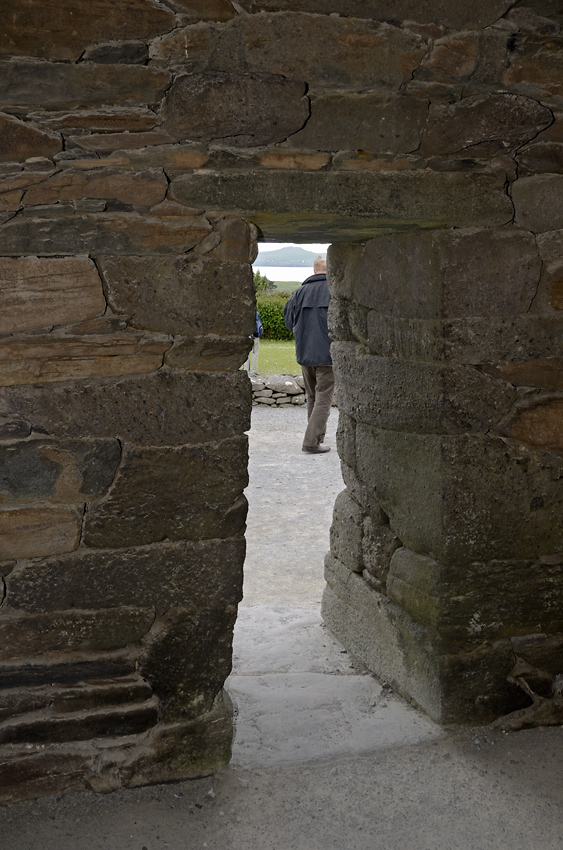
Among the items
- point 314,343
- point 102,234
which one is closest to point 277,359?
point 314,343

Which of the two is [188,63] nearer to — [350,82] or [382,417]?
[350,82]

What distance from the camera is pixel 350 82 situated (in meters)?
2.20

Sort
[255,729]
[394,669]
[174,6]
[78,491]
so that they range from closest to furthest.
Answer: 1. [174,6]
2. [78,491]
3. [255,729]
4. [394,669]

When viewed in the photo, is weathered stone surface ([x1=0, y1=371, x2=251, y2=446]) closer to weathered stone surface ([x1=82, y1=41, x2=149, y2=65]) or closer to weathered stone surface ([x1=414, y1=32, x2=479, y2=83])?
weathered stone surface ([x1=82, y1=41, x2=149, y2=65])

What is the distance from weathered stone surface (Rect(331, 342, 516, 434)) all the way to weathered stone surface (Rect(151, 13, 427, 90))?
0.93 meters

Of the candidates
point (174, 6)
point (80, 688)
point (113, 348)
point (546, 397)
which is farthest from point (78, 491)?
point (546, 397)

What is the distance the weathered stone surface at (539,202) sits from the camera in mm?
2412

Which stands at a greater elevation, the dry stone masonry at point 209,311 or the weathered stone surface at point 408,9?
the weathered stone surface at point 408,9

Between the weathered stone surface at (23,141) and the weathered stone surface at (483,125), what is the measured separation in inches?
43.9

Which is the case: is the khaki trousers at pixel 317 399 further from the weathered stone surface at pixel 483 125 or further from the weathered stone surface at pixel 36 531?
the weathered stone surface at pixel 36 531

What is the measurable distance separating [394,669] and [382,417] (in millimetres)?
1018

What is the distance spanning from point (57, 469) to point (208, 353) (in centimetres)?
56

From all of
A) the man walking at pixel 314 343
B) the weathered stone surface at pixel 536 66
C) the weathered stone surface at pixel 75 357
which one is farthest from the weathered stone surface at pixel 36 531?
the man walking at pixel 314 343

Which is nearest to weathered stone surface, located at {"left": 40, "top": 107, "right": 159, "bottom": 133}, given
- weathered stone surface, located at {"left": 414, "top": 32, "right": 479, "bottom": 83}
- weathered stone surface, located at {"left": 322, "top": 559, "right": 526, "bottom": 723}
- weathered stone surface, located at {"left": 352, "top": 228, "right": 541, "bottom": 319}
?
weathered stone surface, located at {"left": 414, "top": 32, "right": 479, "bottom": 83}
